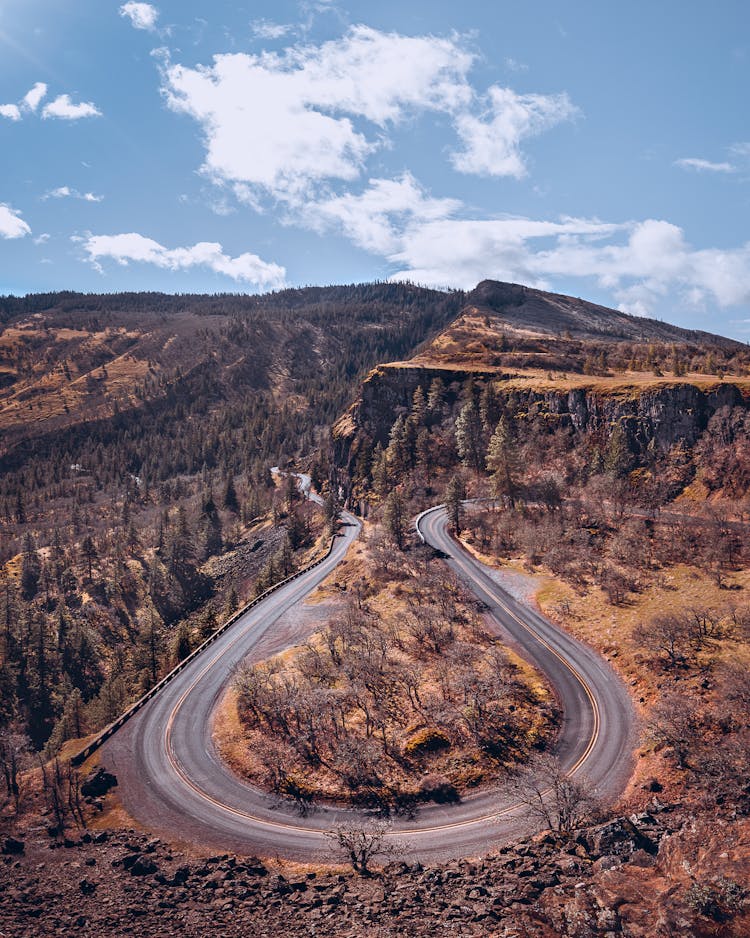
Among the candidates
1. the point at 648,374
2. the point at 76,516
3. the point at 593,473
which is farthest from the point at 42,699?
the point at 648,374

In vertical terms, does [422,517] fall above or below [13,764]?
above

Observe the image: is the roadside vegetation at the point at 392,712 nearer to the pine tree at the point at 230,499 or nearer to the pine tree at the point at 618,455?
the pine tree at the point at 618,455

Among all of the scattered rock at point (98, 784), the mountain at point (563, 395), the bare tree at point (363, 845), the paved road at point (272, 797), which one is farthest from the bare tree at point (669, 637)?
the scattered rock at point (98, 784)

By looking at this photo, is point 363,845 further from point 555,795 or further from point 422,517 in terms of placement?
point 422,517

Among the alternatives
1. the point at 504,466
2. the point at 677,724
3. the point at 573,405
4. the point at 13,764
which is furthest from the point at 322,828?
the point at 573,405

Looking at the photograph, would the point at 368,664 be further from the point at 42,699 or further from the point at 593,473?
the point at 42,699

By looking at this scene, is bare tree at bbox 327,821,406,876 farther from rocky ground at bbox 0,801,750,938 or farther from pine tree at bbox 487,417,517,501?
pine tree at bbox 487,417,517,501
